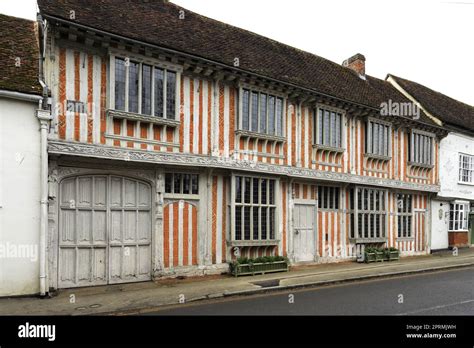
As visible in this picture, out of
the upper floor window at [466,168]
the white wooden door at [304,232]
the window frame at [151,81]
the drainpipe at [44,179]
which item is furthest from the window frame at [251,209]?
the upper floor window at [466,168]

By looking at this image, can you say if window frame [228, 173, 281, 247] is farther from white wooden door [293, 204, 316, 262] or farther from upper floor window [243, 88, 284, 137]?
upper floor window [243, 88, 284, 137]

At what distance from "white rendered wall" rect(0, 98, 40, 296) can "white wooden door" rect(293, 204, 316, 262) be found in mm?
8491

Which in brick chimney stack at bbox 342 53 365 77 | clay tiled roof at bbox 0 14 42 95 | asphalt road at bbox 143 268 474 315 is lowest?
asphalt road at bbox 143 268 474 315

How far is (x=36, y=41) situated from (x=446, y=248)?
2102cm

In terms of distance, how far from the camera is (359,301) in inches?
340

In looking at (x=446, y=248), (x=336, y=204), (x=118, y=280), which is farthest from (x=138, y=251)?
(x=446, y=248)

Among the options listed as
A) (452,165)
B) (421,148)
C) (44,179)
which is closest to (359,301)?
(44,179)

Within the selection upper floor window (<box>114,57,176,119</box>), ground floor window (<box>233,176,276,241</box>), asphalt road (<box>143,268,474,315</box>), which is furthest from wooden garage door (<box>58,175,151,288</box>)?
ground floor window (<box>233,176,276,241</box>)

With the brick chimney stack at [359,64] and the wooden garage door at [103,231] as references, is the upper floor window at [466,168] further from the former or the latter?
the wooden garage door at [103,231]

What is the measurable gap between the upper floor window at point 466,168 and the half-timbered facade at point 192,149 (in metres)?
7.28

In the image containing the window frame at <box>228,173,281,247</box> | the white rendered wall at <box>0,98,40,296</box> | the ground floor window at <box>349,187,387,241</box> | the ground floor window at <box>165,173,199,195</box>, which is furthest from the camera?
the ground floor window at <box>349,187,387,241</box>

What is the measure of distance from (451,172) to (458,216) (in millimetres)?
2603

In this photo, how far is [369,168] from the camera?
1603 centimetres

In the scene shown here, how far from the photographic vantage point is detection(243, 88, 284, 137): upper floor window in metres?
12.3
